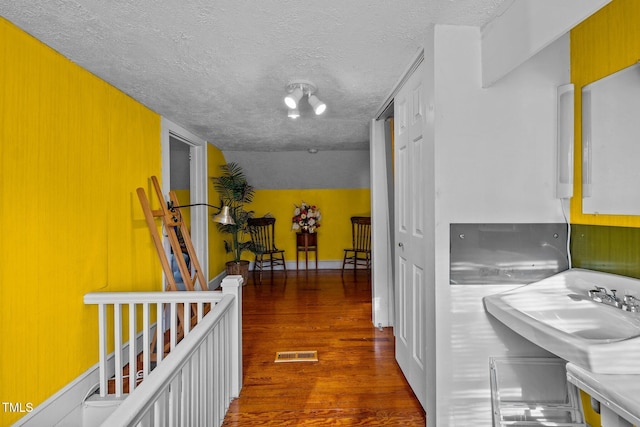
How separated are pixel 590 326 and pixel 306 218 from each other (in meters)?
4.74

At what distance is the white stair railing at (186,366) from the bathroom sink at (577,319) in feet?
4.16

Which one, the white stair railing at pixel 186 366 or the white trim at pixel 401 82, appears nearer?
the white stair railing at pixel 186 366

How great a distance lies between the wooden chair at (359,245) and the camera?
18.7ft

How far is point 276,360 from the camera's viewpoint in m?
2.63

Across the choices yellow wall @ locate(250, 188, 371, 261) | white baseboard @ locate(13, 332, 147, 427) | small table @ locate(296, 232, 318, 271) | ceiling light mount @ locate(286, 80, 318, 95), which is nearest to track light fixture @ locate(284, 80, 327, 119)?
ceiling light mount @ locate(286, 80, 318, 95)

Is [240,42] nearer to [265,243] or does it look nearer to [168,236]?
[168,236]

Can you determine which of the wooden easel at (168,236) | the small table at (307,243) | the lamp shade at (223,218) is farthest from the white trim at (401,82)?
the small table at (307,243)

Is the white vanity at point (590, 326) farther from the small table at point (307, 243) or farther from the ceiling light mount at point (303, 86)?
the small table at point (307, 243)

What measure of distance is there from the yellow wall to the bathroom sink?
4622 mm

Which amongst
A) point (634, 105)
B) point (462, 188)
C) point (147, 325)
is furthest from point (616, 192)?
point (147, 325)

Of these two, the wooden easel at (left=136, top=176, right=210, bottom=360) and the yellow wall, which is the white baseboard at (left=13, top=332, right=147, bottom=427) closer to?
the wooden easel at (left=136, top=176, right=210, bottom=360)

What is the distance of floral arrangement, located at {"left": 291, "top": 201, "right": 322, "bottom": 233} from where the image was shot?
19.3 ft

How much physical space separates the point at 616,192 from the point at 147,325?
2535 millimetres

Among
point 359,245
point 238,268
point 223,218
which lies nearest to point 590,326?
point 223,218
